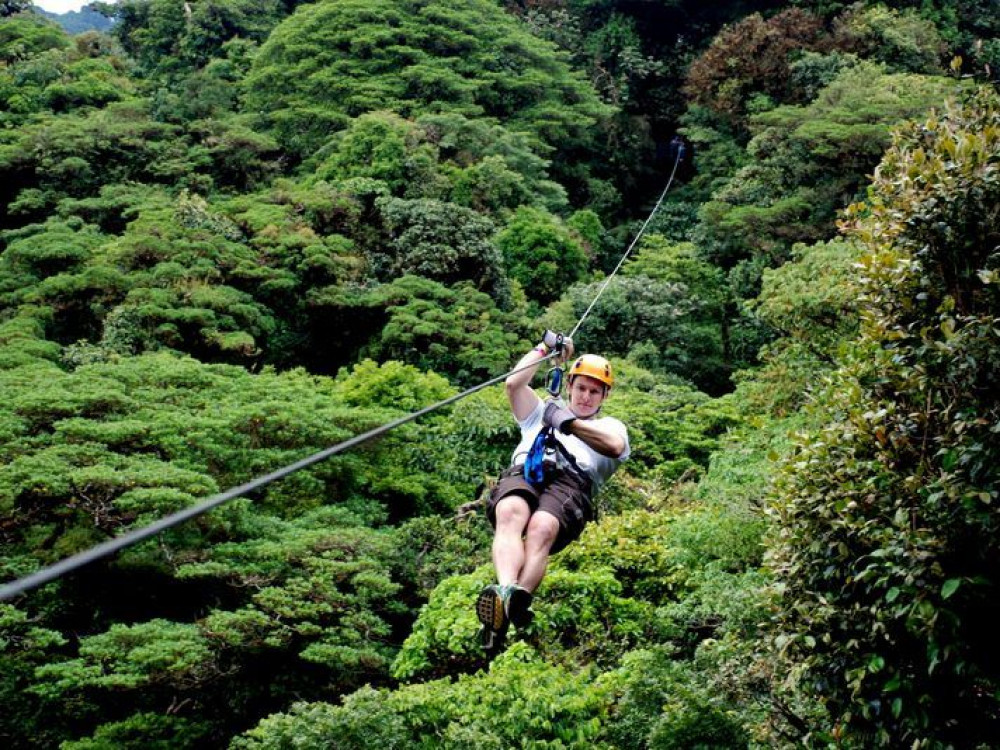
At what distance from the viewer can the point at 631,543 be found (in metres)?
8.54

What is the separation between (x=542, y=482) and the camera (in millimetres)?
3984

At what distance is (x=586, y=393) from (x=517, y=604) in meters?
1.03

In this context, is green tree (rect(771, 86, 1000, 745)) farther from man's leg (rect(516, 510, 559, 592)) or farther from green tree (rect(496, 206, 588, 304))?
green tree (rect(496, 206, 588, 304))

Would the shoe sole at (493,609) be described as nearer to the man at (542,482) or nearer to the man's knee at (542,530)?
the man at (542,482)

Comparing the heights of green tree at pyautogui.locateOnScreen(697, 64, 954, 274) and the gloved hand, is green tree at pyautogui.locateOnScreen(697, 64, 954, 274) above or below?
below

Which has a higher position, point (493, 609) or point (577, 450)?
point (577, 450)

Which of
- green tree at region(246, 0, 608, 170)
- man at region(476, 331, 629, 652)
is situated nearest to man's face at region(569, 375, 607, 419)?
man at region(476, 331, 629, 652)

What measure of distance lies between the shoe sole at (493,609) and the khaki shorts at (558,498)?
1.53 feet

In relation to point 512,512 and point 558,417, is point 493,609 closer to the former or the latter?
point 512,512

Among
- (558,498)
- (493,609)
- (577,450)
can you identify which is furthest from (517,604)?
(577,450)

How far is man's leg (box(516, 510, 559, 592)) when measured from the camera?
145 inches

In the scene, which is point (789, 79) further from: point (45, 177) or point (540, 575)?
point (540, 575)

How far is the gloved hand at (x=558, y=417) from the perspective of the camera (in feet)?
12.2

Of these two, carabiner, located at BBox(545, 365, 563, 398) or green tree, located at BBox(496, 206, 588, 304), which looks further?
green tree, located at BBox(496, 206, 588, 304)
